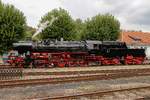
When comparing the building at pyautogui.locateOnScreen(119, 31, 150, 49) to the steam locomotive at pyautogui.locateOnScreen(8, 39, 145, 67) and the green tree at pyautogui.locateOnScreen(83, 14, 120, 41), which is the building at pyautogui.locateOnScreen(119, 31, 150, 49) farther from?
the steam locomotive at pyautogui.locateOnScreen(8, 39, 145, 67)

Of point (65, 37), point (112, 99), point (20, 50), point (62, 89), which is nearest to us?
point (112, 99)

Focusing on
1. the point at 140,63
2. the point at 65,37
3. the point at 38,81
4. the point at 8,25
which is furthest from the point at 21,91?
the point at 65,37

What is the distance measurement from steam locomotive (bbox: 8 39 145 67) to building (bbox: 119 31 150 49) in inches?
1211

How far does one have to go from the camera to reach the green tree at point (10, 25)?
4284 centimetres

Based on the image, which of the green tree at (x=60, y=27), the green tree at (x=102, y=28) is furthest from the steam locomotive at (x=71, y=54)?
the green tree at (x=102, y=28)

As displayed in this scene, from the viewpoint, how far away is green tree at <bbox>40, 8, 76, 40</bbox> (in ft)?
168

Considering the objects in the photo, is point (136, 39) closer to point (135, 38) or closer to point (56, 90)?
point (135, 38)

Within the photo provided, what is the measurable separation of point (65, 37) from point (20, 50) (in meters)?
20.6

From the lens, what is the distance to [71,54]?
33500mm

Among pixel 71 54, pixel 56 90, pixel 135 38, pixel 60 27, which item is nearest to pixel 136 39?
pixel 135 38

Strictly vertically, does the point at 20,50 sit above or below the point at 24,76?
above

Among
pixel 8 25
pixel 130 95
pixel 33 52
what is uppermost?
pixel 8 25

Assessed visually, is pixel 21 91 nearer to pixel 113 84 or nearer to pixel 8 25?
pixel 113 84

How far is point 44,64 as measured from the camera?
31.6 metres
